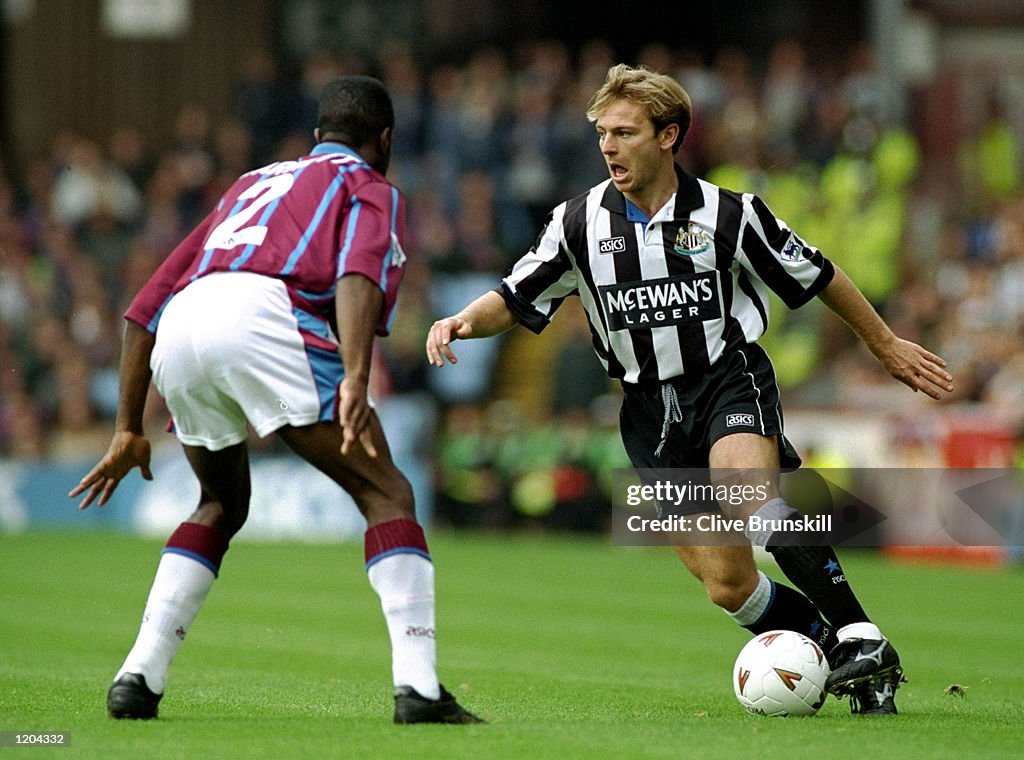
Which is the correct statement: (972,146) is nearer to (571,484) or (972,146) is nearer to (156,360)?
(571,484)

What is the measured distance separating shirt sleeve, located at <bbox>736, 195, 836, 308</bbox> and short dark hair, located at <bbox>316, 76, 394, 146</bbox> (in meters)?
1.50

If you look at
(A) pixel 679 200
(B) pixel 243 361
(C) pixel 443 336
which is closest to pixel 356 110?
(C) pixel 443 336

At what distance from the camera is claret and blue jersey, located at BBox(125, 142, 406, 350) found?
18.1 feet

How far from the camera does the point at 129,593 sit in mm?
11930

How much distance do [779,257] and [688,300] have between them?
0.38 metres

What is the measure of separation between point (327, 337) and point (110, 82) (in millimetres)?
21138

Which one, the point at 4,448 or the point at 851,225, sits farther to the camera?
the point at 4,448

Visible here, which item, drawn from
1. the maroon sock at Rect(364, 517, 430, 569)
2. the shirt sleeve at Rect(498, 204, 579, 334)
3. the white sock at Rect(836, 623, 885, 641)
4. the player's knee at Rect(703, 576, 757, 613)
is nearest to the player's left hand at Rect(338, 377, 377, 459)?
the maroon sock at Rect(364, 517, 430, 569)

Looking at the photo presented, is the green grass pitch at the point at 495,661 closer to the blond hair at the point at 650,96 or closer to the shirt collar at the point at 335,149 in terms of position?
the shirt collar at the point at 335,149

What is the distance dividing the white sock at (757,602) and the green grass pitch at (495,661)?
1.21 ft

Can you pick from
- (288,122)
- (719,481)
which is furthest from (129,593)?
(288,122)

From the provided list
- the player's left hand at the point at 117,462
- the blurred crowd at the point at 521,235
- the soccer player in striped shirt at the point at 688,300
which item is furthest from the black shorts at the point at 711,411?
the blurred crowd at the point at 521,235

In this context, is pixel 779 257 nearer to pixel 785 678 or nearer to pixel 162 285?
pixel 785 678

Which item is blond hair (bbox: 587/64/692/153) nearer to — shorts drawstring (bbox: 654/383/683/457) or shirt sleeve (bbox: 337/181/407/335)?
shorts drawstring (bbox: 654/383/683/457)
